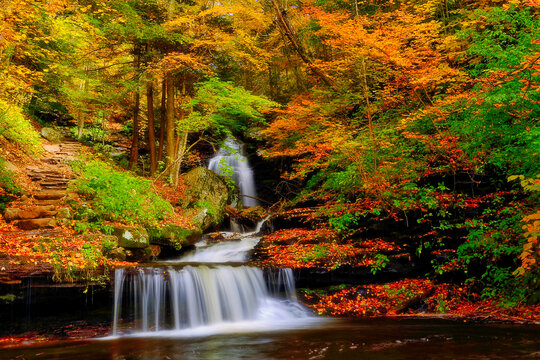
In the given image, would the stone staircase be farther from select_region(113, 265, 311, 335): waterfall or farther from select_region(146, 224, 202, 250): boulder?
select_region(113, 265, 311, 335): waterfall

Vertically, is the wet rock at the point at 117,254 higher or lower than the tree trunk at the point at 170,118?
lower

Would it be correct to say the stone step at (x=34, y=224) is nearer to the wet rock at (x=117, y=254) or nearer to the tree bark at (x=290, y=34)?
the wet rock at (x=117, y=254)

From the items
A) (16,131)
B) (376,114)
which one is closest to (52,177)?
(16,131)

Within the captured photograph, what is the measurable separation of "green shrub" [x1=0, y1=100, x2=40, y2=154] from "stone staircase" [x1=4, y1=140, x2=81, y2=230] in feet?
2.13

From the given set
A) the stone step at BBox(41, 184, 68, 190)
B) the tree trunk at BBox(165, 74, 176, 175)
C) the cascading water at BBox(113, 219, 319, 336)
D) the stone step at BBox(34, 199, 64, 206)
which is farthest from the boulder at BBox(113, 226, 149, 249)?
the tree trunk at BBox(165, 74, 176, 175)

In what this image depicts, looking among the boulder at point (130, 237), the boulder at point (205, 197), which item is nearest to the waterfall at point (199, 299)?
the boulder at point (130, 237)

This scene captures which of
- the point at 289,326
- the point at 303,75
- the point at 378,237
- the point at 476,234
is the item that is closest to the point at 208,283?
the point at 289,326

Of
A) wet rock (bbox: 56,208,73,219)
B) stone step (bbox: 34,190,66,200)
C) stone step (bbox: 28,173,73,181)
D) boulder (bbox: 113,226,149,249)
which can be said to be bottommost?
boulder (bbox: 113,226,149,249)

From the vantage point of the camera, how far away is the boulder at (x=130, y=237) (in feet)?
28.3

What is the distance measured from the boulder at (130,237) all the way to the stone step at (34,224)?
1495 mm

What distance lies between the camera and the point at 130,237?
8781 millimetres

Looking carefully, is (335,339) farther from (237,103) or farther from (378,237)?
(237,103)

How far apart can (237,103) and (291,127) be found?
2769 mm

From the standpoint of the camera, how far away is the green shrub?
10656mm
